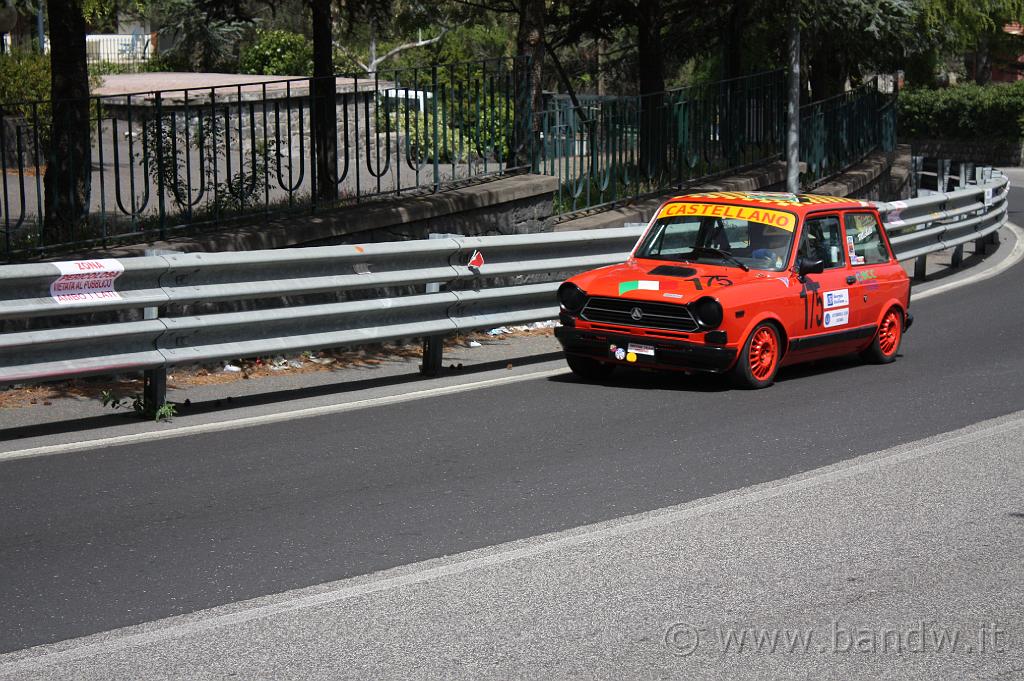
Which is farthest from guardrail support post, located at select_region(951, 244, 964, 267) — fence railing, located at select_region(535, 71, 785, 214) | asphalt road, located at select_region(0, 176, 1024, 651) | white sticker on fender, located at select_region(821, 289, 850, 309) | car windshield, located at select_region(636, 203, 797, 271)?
car windshield, located at select_region(636, 203, 797, 271)

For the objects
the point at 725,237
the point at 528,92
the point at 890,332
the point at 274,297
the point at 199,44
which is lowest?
the point at 890,332

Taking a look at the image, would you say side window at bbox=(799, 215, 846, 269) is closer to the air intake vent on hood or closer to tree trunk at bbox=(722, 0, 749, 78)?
the air intake vent on hood

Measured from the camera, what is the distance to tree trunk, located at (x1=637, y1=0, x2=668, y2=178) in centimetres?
1852

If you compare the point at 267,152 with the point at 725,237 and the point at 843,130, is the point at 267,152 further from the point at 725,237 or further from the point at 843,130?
the point at 843,130

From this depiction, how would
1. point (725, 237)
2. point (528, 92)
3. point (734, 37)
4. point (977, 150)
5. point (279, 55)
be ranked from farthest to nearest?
point (977, 150) < point (279, 55) < point (734, 37) < point (528, 92) < point (725, 237)

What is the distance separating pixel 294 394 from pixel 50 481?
2839 mm

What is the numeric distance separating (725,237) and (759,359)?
47.1 inches

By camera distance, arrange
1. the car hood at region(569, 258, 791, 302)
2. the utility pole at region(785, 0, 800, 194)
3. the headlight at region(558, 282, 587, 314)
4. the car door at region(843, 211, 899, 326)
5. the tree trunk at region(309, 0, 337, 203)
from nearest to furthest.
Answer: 1. the car hood at region(569, 258, 791, 302)
2. the headlight at region(558, 282, 587, 314)
3. the car door at region(843, 211, 899, 326)
4. the tree trunk at region(309, 0, 337, 203)
5. the utility pole at region(785, 0, 800, 194)

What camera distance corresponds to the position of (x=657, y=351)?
397 inches

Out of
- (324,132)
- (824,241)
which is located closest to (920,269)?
(824,241)

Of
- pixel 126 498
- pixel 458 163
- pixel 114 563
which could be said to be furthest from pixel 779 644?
pixel 458 163

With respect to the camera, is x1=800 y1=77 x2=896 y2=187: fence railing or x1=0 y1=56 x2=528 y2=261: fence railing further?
x1=800 y1=77 x2=896 y2=187: fence railing

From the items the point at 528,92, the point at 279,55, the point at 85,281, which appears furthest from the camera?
the point at 279,55

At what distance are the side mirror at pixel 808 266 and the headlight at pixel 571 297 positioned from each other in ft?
5.72
